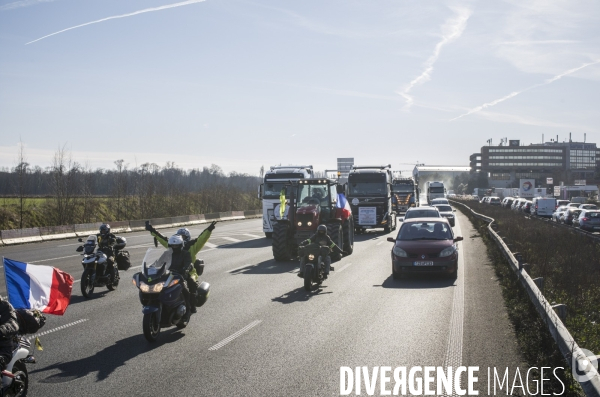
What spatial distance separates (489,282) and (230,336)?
8342 mm

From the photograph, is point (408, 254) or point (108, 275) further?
point (408, 254)

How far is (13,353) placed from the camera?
6227 millimetres

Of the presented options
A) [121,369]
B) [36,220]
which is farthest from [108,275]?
[36,220]

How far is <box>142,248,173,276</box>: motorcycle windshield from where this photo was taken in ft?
30.9

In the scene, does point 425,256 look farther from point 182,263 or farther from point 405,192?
point 405,192

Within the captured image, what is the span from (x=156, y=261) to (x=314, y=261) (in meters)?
5.75

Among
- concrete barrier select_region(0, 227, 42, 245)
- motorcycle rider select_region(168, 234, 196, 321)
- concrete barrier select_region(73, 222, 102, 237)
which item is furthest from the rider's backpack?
concrete barrier select_region(73, 222, 102, 237)

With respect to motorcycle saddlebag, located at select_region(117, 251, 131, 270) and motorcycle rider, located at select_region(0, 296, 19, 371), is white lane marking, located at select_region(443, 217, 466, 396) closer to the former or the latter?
motorcycle rider, located at select_region(0, 296, 19, 371)

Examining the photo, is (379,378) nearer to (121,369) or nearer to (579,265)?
(121,369)

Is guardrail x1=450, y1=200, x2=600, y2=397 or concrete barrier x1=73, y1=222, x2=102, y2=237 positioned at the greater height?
guardrail x1=450, y1=200, x2=600, y2=397

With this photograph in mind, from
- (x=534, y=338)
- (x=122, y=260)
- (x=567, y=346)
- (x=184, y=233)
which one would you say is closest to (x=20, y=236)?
(x=122, y=260)

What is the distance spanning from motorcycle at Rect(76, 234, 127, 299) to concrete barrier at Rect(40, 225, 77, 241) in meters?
20.7

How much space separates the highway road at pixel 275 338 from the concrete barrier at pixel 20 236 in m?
16.6

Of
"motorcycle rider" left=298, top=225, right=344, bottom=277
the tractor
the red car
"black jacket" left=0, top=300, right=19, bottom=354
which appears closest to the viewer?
"black jacket" left=0, top=300, right=19, bottom=354
